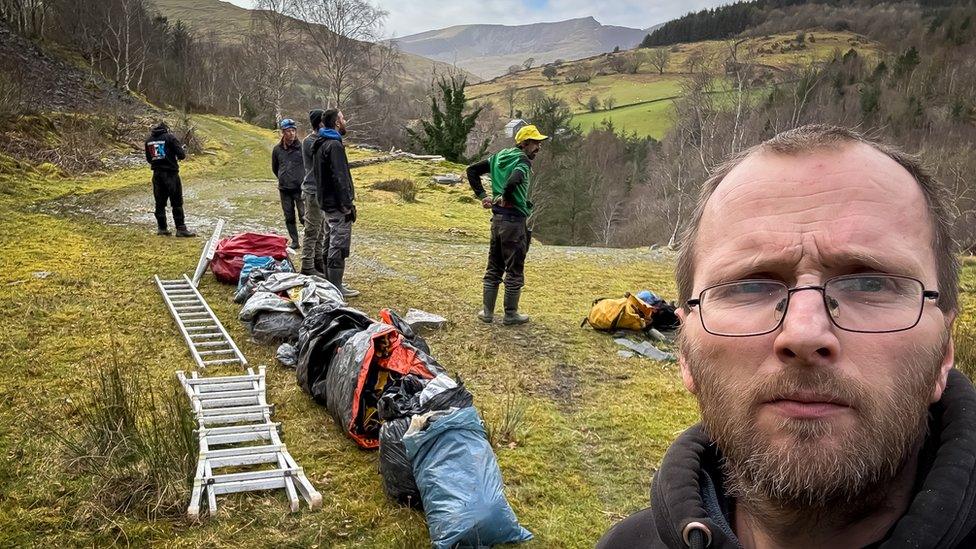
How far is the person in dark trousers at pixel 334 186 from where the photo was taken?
21.5ft

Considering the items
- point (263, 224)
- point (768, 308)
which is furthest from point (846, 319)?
point (263, 224)

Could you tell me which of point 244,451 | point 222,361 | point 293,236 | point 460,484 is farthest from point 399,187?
point 460,484

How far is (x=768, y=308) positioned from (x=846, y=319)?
5.2 inches

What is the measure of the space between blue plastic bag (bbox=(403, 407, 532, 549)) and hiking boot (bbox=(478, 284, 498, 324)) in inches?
138

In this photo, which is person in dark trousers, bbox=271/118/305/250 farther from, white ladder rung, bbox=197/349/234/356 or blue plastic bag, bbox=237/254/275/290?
white ladder rung, bbox=197/349/234/356

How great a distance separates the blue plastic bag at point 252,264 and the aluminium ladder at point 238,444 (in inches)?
98.2

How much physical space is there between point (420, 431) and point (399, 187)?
16458 millimetres

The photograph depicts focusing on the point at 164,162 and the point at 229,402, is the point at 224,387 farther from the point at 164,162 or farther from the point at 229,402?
the point at 164,162

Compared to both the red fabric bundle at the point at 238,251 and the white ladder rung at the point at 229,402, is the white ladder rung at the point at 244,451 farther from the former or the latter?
the red fabric bundle at the point at 238,251

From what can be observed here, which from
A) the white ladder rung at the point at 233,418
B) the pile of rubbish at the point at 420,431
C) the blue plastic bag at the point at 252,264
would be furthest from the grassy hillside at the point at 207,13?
the white ladder rung at the point at 233,418

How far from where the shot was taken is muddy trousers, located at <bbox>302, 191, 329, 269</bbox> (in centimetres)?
752

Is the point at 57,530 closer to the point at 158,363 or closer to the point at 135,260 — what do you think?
the point at 158,363

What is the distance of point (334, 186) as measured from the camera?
6.63 meters

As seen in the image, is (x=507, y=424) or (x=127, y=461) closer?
(x=127, y=461)
